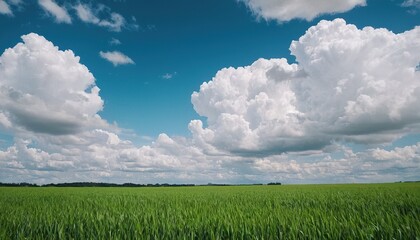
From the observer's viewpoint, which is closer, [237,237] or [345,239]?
[345,239]

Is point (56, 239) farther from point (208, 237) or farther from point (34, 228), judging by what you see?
point (208, 237)

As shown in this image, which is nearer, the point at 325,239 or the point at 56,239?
the point at 325,239

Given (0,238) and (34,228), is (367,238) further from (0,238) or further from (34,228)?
(34,228)

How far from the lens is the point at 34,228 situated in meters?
5.68

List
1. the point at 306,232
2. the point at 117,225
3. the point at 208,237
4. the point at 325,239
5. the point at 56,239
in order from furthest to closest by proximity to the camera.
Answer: the point at 117,225, the point at 56,239, the point at 208,237, the point at 306,232, the point at 325,239

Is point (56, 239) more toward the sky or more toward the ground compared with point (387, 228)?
more toward the ground

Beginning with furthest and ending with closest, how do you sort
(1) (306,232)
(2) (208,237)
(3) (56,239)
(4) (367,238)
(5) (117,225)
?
(5) (117,225) → (3) (56,239) → (2) (208,237) → (1) (306,232) → (4) (367,238)

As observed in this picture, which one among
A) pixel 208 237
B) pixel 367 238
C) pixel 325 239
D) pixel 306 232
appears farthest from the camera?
pixel 208 237

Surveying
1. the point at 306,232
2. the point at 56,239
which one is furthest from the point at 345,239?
the point at 56,239

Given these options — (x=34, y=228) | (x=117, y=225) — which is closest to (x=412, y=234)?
(x=117, y=225)

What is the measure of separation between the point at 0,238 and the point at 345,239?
532cm

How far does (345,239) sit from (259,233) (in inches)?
49.0

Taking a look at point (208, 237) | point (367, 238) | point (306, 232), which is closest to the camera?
point (367, 238)

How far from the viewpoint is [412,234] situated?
12.4ft
